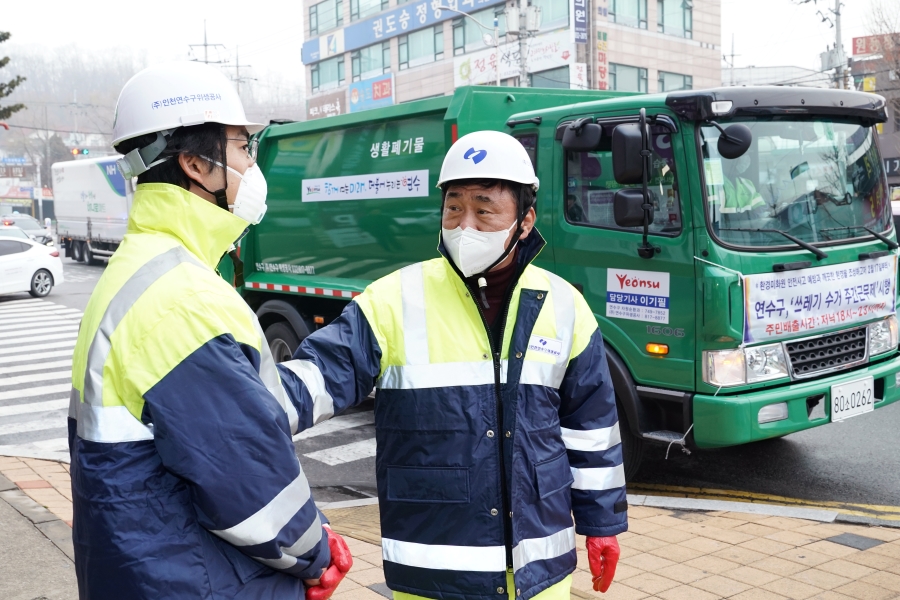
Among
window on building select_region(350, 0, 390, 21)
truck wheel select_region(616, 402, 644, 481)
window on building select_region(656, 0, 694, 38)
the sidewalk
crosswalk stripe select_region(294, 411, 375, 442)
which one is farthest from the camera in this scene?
window on building select_region(350, 0, 390, 21)

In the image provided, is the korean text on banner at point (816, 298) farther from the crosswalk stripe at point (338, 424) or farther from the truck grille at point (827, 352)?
the crosswalk stripe at point (338, 424)

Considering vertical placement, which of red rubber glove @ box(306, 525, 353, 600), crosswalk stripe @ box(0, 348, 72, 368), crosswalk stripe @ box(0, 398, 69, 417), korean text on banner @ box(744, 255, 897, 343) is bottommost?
crosswalk stripe @ box(0, 398, 69, 417)

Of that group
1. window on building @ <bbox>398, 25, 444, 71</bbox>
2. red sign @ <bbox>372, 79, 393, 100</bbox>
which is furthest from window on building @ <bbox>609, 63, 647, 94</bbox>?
red sign @ <bbox>372, 79, 393, 100</bbox>

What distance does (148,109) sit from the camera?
1.94m

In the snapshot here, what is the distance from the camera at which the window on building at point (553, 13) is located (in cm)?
3578

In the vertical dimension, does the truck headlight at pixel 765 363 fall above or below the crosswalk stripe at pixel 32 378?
above

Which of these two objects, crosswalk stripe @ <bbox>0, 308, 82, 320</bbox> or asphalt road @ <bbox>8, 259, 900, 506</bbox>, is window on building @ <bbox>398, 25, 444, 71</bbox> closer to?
crosswalk stripe @ <bbox>0, 308, 82, 320</bbox>

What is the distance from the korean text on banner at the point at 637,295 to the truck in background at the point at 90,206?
76.6ft

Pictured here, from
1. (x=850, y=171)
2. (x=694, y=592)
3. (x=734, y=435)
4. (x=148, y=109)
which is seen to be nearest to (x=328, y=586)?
(x=148, y=109)

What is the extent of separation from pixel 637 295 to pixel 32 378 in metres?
8.60

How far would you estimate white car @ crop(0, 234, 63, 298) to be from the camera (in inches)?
758

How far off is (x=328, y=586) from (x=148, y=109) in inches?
42.9

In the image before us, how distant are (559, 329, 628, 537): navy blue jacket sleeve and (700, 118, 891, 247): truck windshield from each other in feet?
9.41

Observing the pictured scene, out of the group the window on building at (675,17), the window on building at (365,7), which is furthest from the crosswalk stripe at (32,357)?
the window on building at (365,7)
